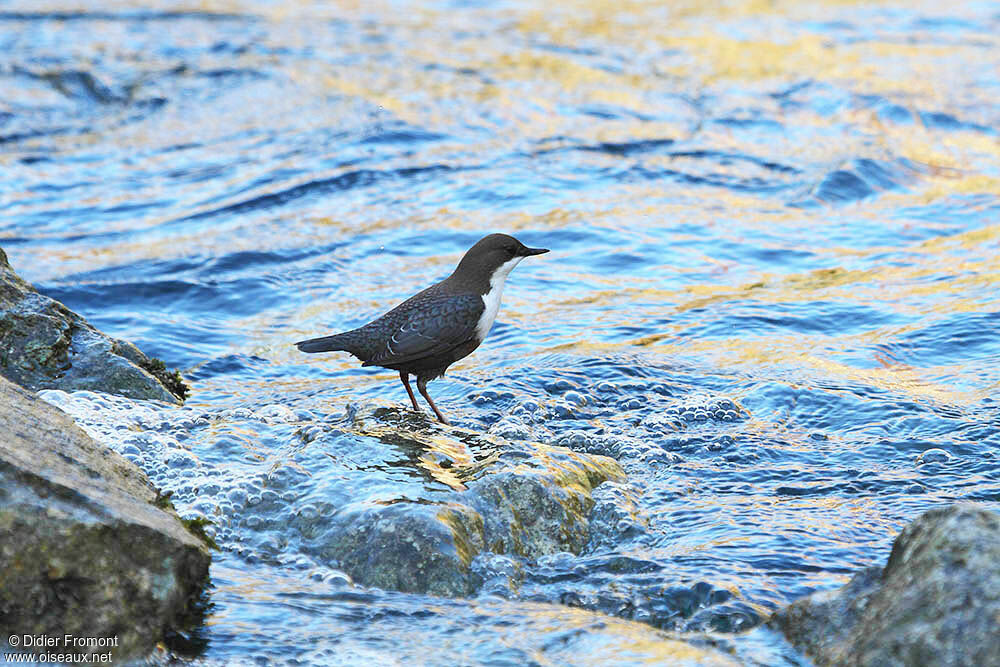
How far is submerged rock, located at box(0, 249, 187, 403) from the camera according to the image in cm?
493

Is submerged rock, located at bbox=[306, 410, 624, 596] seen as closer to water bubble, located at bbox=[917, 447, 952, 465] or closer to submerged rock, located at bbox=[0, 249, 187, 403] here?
water bubble, located at bbox=[917, 447, 952, 465]

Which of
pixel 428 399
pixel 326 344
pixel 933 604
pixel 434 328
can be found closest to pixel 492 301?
pixel 434 328

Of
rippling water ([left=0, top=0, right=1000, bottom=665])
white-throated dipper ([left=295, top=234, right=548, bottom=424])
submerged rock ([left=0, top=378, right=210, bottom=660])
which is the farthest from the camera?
white-throated dipper ([left=295, top=234, right=548, bottom=424])

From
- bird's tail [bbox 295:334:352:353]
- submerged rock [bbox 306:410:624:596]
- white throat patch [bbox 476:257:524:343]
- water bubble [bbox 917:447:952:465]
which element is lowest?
water bubble [bbox 917:447:952:465]

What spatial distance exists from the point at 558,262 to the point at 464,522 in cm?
463

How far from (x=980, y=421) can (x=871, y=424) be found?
46 centimetres

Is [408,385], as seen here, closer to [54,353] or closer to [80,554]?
[54,353]

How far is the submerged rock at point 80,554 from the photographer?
2889mm

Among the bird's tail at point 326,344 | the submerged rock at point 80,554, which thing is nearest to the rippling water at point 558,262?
the submerged rock at point 80,554

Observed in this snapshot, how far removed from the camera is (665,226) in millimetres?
8773

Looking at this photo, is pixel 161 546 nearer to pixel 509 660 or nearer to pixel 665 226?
pixel 509 660

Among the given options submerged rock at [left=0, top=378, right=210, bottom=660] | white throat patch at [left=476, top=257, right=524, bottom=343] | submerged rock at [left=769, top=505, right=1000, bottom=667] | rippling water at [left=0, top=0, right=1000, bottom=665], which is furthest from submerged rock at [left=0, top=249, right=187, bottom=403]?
submerged rock at [left=769, top=505, right=1000, bottom=667]

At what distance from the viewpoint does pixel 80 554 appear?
2.93 metres

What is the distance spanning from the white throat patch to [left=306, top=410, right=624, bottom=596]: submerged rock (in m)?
0.92
